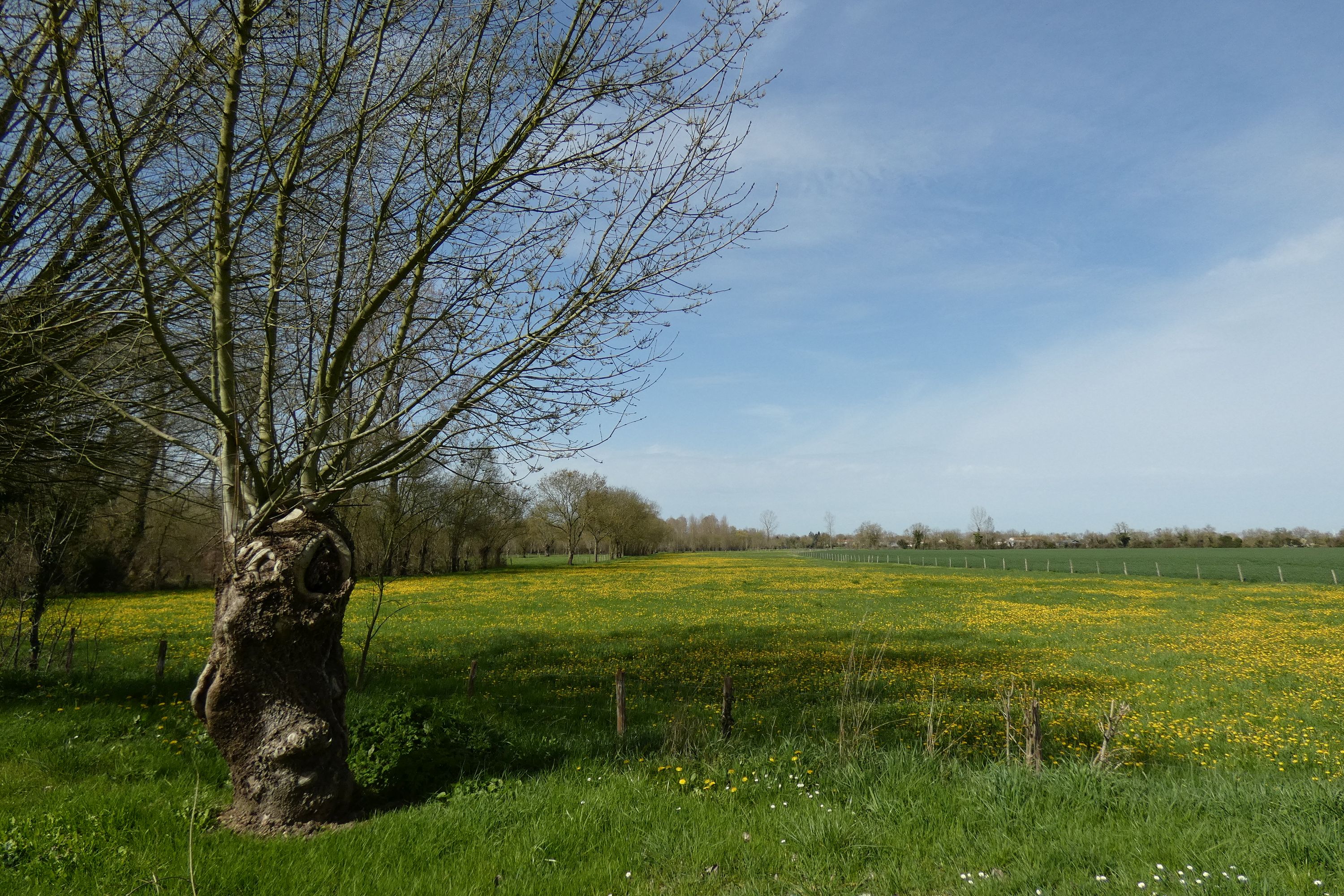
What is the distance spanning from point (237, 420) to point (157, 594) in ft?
121

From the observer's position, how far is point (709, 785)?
558 cm

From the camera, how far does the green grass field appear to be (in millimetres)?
4137

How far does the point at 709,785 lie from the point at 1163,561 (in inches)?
2732

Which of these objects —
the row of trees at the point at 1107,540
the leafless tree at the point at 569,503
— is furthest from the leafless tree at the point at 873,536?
the leafless tree at the point at 569,503

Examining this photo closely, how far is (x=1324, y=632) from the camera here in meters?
20.1

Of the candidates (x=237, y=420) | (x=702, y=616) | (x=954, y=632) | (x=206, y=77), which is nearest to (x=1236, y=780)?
(x=237, y=420)

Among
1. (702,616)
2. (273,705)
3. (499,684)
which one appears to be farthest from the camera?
(702,616)

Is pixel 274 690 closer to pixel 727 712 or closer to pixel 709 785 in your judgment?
pixel 709 785

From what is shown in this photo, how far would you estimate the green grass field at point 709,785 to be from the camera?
4.14 meters

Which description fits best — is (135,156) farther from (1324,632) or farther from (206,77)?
(1324,632)

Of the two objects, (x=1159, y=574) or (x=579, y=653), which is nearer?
(x=579, y=653)

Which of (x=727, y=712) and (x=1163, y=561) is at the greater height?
(x=727, y=712)

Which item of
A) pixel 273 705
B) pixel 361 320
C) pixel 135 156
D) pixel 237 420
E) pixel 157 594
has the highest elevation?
pixel 135 156

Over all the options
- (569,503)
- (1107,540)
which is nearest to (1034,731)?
(569,503)
